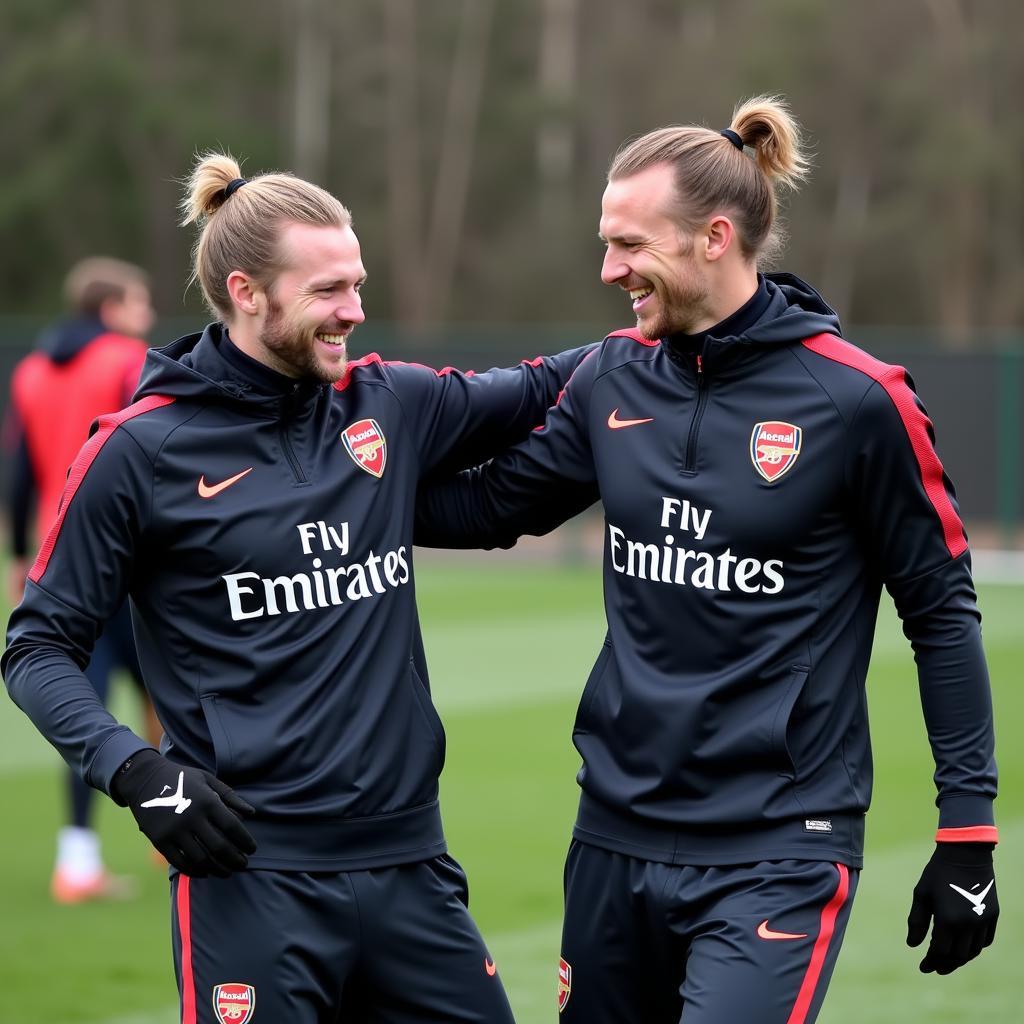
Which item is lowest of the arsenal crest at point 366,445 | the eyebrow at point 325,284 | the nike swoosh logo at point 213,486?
the nike swoosh logo at point 213,486

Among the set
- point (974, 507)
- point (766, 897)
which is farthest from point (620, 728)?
point (974, 507)

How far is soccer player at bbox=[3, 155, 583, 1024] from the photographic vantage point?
334cm

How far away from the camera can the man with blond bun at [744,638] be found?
339 cm

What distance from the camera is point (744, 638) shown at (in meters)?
3.43

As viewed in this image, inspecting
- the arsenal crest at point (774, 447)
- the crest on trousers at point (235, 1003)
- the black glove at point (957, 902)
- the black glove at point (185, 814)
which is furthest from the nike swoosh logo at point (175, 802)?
the black glove at point (957, 902)

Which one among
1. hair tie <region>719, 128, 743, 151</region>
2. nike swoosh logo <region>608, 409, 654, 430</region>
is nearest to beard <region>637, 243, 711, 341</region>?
nike swoosh logo <region>608, 409, 654, 430</region>

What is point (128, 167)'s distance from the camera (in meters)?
41.8

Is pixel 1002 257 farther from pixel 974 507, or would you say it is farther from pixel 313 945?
pixel 313 945

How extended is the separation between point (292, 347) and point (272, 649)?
57cm

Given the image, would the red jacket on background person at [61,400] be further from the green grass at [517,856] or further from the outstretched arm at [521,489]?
the outstretched arm at [521,489]

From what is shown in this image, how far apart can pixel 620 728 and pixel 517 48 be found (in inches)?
1614

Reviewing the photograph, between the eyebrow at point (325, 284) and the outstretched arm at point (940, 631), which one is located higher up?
the eyebrow at point (325, 284)

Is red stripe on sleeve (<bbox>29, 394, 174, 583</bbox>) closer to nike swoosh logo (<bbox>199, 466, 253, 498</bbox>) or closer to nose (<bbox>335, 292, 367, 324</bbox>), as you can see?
nike swoosh logo (<bbox>199, 466, 253, 498</bbox>)

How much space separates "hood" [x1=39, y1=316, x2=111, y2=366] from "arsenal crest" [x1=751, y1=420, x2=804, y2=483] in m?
4.50
